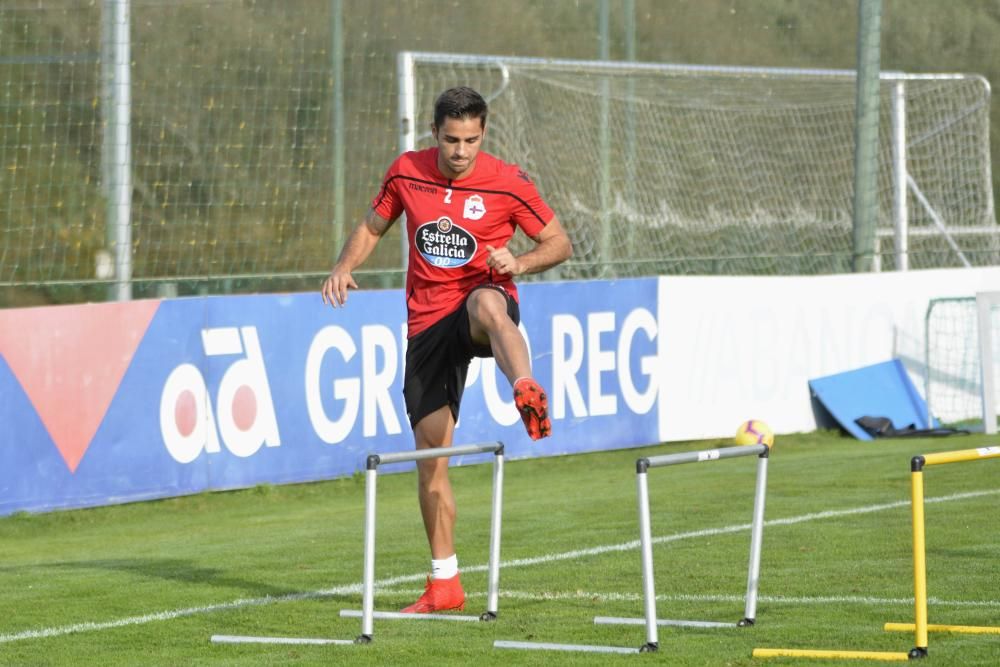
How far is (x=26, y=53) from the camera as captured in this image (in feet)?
47.6

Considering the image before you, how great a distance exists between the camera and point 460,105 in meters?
7.84

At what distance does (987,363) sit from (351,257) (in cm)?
1037

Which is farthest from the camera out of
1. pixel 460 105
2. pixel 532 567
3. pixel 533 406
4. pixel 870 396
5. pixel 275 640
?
pixel 870 396

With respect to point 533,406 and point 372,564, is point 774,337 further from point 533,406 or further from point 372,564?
point 372,564

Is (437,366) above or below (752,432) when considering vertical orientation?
above

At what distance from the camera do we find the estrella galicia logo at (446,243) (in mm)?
8133

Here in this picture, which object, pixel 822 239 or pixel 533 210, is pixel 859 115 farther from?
pixel 533 210

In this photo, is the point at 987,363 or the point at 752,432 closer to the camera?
the point at 752,432

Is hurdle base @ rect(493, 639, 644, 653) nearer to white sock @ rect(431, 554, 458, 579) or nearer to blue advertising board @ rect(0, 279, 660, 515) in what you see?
white sock @ rect(431, 554, 458, 579)

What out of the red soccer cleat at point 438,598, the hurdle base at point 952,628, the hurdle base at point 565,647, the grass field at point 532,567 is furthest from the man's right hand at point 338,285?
the hurdle base at point 952,628

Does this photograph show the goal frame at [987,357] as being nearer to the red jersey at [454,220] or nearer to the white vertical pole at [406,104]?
the white vertical pole at [406,104]

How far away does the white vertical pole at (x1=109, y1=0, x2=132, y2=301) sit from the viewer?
46.0 feet

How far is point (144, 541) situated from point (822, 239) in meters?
12.3

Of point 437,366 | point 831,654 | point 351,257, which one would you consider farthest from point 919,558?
point 351,257
